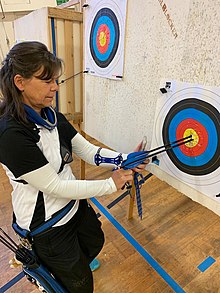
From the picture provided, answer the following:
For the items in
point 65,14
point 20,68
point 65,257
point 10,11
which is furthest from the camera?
point 10,11

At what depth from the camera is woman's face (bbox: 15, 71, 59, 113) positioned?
2.18 feet

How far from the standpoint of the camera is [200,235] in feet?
4.06

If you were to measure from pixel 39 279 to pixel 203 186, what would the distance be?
2.73 ft

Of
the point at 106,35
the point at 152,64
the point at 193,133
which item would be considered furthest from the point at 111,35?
the point at 193,133

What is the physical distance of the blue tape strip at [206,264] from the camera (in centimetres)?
107

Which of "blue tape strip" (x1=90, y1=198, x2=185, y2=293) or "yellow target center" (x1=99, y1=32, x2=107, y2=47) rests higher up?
"yellow target center" (x1=99, y1=32, x2=107, y2=47)

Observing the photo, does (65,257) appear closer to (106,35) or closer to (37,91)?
(37,91)

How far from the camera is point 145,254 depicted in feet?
3.84

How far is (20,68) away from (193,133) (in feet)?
2.71

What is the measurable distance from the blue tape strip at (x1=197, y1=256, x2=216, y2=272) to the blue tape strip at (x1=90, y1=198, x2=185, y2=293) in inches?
6.3

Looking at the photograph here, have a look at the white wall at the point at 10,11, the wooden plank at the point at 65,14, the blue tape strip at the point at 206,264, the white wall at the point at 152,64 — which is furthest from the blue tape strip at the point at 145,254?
the white wall at the point at 10,11

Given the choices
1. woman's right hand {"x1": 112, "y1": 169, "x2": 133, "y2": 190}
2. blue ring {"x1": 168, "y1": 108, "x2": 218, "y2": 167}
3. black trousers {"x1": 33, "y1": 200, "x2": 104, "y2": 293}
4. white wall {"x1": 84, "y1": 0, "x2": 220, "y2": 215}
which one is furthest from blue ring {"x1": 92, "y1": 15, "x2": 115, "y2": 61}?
black trousers {"x1": 33, "y1": 200, "x2": 104, "y2": 293}

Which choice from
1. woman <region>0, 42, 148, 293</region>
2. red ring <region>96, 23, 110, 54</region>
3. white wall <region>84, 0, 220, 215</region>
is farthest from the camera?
red ring <region>96, 23, 110, 54</region>

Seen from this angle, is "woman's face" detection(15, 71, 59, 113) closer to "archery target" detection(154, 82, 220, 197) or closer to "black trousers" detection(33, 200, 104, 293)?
"black trousers" detection(33, 200, 104, 293)
